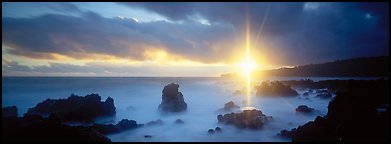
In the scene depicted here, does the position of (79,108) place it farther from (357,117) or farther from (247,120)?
(357,117)

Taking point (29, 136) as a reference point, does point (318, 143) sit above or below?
below

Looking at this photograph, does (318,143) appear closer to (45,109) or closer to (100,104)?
(100,104)

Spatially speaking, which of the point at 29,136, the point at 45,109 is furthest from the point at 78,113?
the point at 29,136

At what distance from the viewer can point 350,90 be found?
12.0 meters

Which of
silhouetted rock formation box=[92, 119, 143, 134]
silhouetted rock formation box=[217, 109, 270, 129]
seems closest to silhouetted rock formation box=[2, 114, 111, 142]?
silhouetted rock formation box=[92, 119, 143, 134]

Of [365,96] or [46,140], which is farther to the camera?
[365,96]

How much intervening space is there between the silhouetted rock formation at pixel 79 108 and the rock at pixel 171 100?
5.55 m

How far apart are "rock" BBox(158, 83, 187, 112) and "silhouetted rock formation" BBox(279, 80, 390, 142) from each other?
661 inches

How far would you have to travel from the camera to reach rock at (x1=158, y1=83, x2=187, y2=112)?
27.4m

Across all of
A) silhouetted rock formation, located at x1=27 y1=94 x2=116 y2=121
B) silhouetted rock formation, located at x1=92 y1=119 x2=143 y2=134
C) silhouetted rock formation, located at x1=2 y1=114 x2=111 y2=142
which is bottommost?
silhouetted rock formation, located at x1=92 y1=119 x2=143 y2=134

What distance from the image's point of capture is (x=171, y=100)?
2806cm

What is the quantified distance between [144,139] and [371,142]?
12.8 meters

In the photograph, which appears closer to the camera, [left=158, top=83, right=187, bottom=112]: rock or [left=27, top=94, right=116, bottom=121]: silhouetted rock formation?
[left=27, top=94, right=116, bottom=121]: silhouetted rock formation

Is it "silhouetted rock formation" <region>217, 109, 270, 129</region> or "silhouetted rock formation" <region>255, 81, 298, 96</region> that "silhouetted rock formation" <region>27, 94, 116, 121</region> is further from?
"silhouetted rock formation" <region>255, 81, 298, 96</region>
